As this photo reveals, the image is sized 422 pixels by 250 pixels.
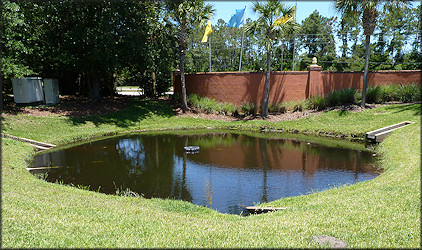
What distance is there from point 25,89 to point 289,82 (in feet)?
52.6

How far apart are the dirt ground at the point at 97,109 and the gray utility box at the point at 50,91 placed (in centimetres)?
42

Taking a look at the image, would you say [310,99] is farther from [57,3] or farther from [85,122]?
[57,3]

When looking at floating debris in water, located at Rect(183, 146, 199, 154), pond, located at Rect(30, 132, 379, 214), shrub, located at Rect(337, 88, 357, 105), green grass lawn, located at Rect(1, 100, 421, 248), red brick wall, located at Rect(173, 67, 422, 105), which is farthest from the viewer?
red brick wall, located at Rect(173, 67, 422, 105)

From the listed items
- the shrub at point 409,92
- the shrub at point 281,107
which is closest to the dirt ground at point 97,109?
the shrub at point 281,107

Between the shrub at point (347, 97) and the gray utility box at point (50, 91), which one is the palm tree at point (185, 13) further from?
the shrub at point (347, 97)

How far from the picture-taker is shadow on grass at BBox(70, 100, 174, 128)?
60.2 feet

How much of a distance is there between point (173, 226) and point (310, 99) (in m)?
17.7

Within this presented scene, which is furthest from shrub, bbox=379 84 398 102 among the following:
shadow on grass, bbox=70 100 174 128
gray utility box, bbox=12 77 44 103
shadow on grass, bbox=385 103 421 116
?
gray utility box, bbox=12 77 44 103

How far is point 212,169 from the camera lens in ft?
35.2

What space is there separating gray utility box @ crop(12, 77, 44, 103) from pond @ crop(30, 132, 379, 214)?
21.0 ft

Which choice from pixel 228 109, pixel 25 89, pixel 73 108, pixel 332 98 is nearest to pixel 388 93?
pixel 332 98

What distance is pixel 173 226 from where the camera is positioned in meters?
4.90

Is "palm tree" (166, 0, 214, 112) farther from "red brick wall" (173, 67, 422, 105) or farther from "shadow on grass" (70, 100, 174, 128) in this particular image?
"shadow on grass" (70, 100, 174, 128)

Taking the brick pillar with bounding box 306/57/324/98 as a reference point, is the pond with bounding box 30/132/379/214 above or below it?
below
